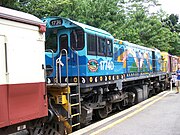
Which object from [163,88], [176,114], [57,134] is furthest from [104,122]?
[163,88]

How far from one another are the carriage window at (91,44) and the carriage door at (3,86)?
14.0 ft

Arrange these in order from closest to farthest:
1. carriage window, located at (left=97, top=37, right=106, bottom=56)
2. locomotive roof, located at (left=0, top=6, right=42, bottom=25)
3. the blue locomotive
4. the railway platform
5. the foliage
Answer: locomotive roof, located at (left=0, top=6, right=42, bottom=25) → the railway platform → the blue locomotive → carriage window, located at (left=97, top=37, right=106, bottom=56) → the foliage

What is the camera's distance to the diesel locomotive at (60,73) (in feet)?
17.9

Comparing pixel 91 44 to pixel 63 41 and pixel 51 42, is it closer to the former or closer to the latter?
pixel 63 41

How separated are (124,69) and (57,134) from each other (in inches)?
239

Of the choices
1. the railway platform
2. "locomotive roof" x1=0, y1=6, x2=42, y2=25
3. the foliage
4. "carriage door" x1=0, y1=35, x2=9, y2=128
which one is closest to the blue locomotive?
the railway platform

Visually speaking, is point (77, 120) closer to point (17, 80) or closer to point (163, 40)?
point (17, 80)

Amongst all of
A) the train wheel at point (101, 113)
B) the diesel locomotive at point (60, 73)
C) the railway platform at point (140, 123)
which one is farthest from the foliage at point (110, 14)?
the railway platform at point (140, 123)

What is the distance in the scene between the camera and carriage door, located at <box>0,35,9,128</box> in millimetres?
5141

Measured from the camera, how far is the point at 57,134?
7.48 metres

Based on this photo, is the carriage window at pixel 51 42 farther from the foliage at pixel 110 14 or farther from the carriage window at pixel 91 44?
the foliage at pixel 110 14

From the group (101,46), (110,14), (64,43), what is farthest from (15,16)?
(110,14)

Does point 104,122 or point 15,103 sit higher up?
point 15,103

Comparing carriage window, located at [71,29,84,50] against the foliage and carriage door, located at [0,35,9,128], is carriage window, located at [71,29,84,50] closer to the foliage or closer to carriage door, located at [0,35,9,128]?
carriage door, located at [0,35,9,128]
